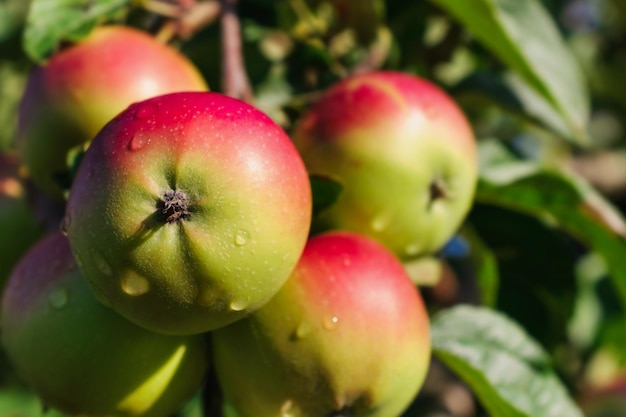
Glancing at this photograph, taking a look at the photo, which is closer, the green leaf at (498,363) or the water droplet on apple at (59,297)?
the water droplet on apple at (59,297)

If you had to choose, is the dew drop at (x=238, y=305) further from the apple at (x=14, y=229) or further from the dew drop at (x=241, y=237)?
the apple at (x=14, y=229)

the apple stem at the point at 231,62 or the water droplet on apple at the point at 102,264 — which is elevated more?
the water droplet on apple at the point at 102,264

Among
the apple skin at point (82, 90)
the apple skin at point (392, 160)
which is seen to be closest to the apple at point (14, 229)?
the apple skin at point (82, 90)

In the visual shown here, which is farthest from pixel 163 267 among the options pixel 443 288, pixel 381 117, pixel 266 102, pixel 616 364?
pixel 616 364

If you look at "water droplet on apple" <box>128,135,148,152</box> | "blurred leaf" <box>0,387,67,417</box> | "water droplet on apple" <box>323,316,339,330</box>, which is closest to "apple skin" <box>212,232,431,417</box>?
"water droplet on apple" <box>323,316,339,330</box>

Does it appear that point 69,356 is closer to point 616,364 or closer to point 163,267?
point 163,267
